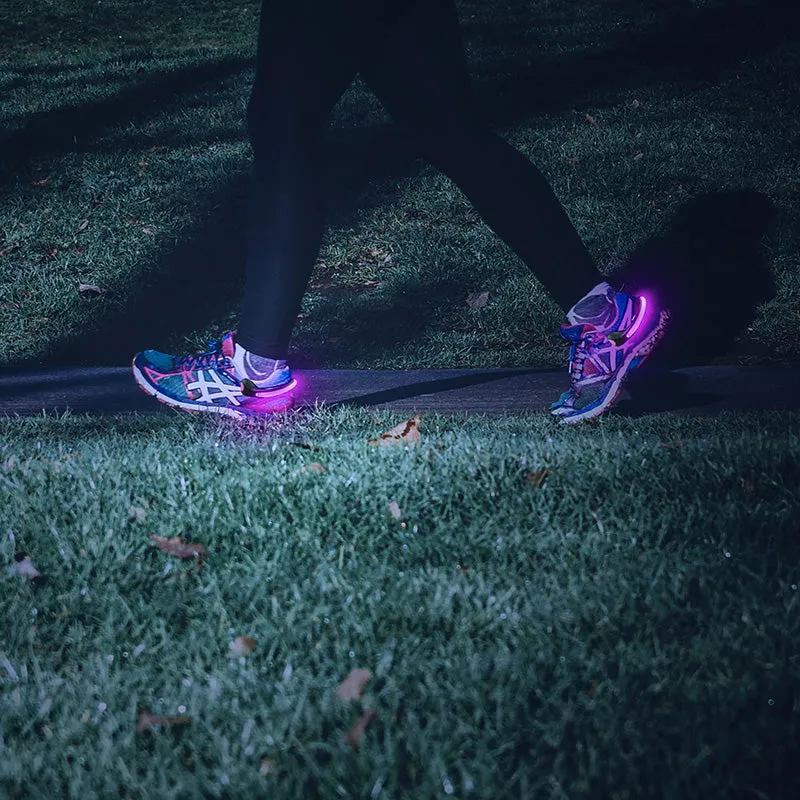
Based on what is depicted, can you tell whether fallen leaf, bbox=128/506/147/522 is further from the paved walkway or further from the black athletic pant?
the paved walkway

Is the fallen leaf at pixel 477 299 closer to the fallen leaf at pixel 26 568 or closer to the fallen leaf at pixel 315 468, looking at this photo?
the fallen leaf at pixel 315 468

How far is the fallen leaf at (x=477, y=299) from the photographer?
484 cm

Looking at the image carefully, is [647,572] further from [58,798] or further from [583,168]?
[583,168]

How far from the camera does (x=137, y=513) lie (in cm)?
227

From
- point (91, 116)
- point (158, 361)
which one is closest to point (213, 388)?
point (158, 361)

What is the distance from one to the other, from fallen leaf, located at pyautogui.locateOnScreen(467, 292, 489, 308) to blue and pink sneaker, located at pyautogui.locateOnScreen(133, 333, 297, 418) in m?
1.83

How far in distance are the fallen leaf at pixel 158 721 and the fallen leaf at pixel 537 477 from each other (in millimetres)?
1137

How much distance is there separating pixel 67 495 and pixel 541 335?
8.84 feet

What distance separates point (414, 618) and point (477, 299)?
3226mm

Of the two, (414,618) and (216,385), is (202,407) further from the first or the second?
(414,618)

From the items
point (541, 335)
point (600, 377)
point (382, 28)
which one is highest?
point (382, 28)

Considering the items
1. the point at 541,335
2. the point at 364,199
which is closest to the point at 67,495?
the point at 541,335

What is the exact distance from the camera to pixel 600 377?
3.11 m

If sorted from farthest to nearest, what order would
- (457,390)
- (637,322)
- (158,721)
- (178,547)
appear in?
(457,390), (637,322), (178,547), (158,721)
